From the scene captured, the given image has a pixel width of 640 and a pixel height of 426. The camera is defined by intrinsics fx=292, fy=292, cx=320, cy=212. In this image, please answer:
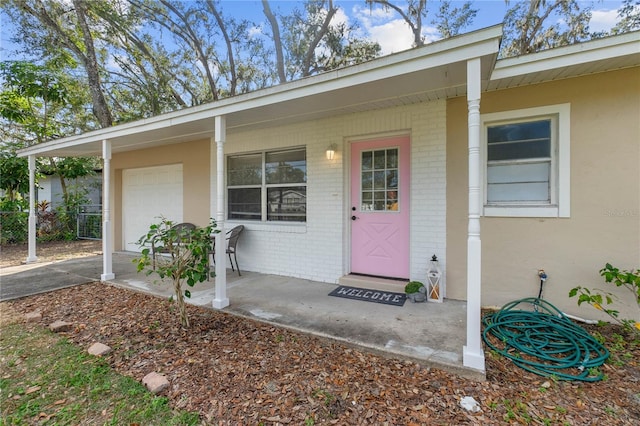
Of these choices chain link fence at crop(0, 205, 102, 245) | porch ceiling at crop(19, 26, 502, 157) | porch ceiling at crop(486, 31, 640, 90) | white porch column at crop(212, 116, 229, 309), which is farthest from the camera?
chain link fence at crop(0, 205, 102, 245)

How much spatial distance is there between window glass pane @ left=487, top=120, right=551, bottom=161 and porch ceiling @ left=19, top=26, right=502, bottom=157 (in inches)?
27.4

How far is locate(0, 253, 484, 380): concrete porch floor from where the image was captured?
2543 millimetres

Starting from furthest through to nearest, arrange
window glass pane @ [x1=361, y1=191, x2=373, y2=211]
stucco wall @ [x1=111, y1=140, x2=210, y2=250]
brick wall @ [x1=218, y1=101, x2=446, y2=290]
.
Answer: stucco wall @ [x1=111, y1=140, x2=210, y2=250], window glass pane @ [x1=361, y1=191, x2=373, y2=211], brick wall @ [x1=218, y1=101, x2=446, y2=290]

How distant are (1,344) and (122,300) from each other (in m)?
1.24

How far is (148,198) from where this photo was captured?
719 cm

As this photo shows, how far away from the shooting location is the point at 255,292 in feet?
→ 13.7

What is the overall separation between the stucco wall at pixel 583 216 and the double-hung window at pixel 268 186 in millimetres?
2839

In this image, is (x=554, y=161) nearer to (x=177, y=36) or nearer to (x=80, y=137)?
(x=80, y=137)

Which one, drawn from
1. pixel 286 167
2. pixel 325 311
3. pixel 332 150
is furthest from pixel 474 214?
pixel 286 167

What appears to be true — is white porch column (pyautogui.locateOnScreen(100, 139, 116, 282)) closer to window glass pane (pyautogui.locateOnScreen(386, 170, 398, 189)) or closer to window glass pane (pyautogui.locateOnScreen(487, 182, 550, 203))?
window glass pane (pyautogui.locateOnScreen(386, 170, 398, 189))

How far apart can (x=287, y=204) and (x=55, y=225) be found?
31.7ft

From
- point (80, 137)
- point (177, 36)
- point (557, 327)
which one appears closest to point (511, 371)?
point (557, 327)

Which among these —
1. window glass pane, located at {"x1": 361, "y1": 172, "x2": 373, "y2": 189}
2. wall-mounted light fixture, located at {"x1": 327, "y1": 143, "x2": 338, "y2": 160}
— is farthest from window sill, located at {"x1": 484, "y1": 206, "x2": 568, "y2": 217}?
wall-mounted light fixture, located at {"x1": 327, "y1": 143, "x2": 338, "y2": 160}

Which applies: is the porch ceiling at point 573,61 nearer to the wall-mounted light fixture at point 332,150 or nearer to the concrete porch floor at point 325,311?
the wall-mounted light fixture at point 332,150
